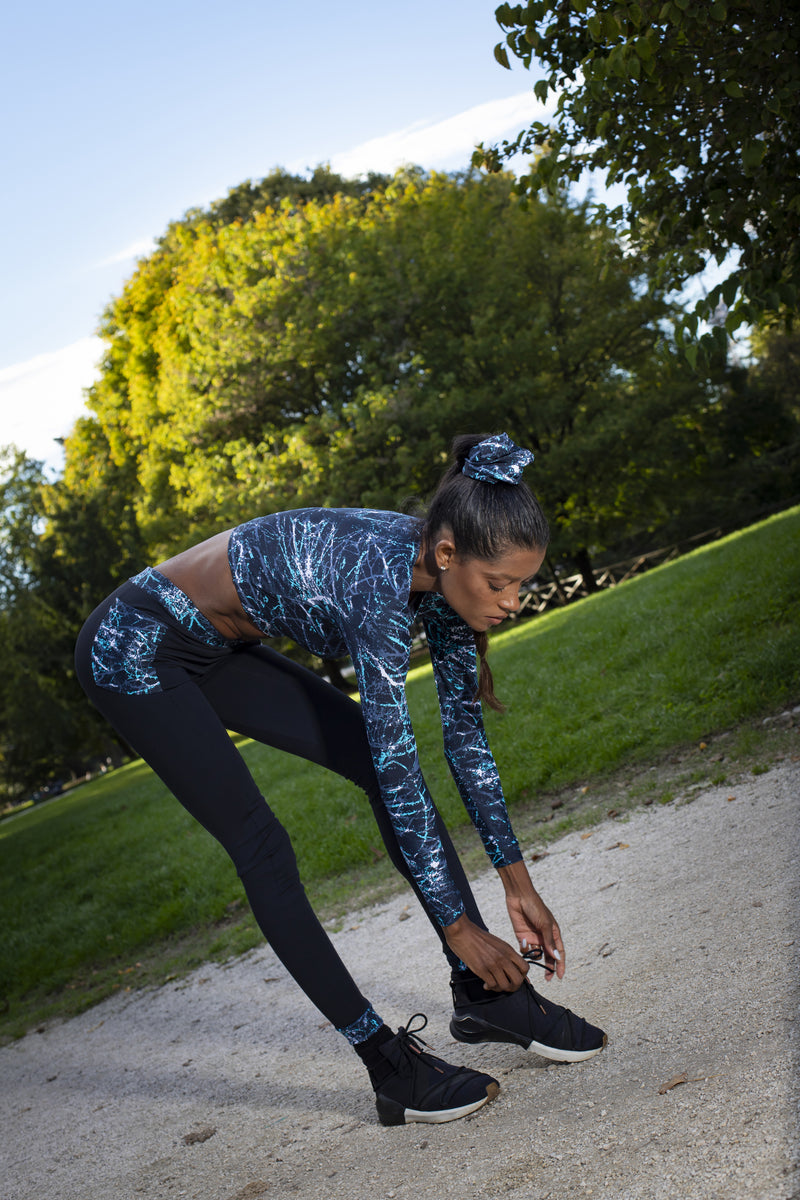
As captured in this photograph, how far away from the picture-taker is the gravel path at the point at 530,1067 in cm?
217

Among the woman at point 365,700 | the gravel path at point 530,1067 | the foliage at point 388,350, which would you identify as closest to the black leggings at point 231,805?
the woman at point 365,700

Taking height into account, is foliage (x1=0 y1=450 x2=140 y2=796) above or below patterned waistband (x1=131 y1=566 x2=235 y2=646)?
above

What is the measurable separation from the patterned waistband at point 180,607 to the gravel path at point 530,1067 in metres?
1.48

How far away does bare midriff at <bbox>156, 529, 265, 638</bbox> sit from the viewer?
271 cm

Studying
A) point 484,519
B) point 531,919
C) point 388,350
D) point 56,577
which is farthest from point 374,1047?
point 56,577

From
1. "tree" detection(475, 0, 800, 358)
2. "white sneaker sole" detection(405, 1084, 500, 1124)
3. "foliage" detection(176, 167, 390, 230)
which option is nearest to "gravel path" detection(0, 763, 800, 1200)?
"white sneaker sole" detection(405, 1084, 500, 1124)

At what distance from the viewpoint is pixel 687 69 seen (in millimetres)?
4730

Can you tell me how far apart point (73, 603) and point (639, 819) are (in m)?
21.0

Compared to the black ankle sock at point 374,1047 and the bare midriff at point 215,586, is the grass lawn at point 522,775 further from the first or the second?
the bare midriff at point 215,586

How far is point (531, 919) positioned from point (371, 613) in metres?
1.05

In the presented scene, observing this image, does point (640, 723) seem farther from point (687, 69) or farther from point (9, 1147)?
point (9, 1147)

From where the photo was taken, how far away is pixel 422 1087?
8.68 feet

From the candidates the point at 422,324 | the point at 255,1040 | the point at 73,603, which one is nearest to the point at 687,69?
the point at 255,1040

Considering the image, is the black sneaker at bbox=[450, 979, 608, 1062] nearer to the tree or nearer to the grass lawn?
the grass lawn
